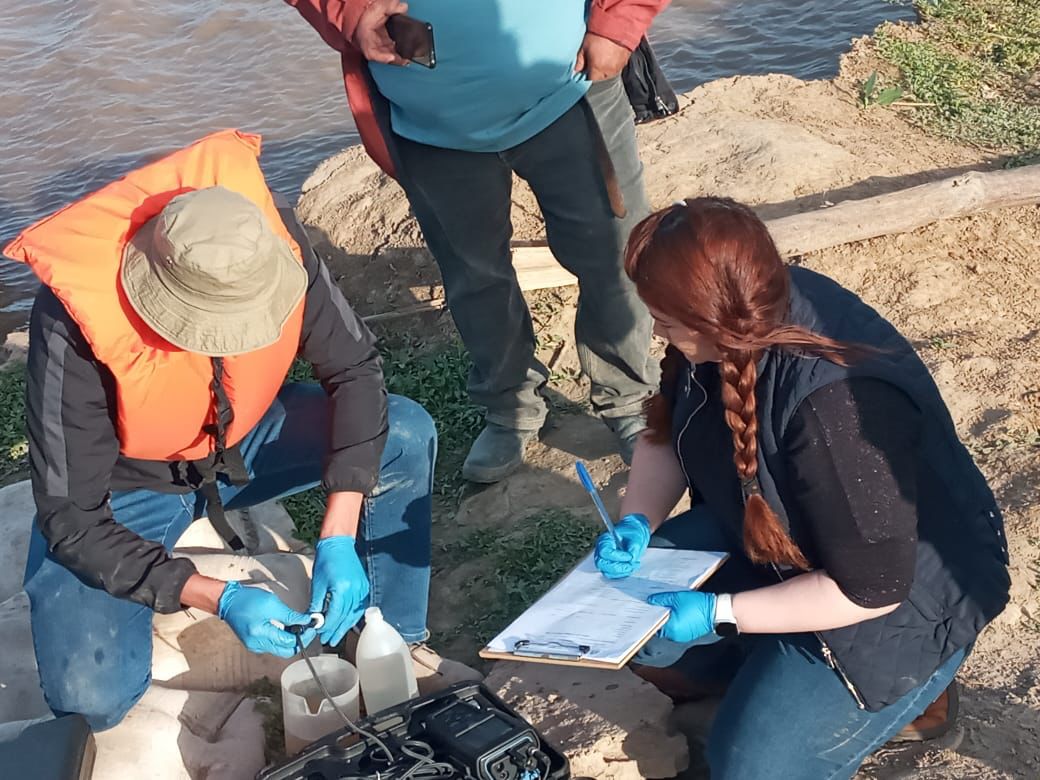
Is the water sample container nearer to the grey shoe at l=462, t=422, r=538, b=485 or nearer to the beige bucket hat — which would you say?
the beige bucket hat

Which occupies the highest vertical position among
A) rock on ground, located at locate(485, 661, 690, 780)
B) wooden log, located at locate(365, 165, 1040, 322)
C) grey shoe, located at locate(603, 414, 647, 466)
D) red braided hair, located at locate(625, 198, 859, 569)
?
red braided hair, located at locate(625, 198, 859, 569)

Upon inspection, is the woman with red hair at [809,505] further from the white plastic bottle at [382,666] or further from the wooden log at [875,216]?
the wooden log at [875,216]

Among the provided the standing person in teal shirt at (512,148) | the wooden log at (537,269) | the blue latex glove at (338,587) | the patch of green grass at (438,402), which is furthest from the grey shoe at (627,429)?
the blue latex glove at (338,587)

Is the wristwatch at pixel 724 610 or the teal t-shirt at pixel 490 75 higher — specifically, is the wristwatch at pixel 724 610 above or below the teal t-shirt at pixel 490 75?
below

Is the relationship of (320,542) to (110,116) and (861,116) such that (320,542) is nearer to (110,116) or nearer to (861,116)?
(861,116)

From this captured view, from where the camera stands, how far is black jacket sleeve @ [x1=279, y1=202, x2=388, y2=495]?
112 inches

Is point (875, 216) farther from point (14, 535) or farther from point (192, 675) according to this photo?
point (14, 535)

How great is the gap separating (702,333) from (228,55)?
736 cm

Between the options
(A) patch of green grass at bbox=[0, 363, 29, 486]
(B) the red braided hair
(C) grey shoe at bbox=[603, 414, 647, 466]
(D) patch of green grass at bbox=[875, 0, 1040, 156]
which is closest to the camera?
(B) the red braided hair

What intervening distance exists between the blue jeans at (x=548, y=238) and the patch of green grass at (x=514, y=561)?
404 mm

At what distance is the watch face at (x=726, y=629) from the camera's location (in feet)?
7.93

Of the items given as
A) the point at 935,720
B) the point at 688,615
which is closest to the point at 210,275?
the point at 688,615

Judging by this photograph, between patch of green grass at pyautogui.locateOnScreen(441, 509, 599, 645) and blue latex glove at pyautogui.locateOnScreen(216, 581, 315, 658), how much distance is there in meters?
0.77

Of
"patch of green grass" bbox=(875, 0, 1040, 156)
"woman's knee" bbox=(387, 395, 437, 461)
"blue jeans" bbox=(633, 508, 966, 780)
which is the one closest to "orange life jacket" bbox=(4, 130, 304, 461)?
"woman's knee" bbox=(387, 395, 437, 461)
